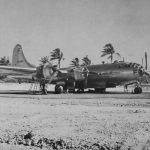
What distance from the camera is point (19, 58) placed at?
3303 centimetres

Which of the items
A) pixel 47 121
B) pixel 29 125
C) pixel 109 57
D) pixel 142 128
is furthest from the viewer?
pixel 109 57

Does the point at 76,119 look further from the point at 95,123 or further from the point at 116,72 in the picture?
the point at 116,72

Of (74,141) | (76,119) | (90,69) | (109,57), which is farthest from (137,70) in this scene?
(109,57)

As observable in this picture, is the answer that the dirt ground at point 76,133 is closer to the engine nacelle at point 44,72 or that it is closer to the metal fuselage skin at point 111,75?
the metal fuselage skin at point 111,75

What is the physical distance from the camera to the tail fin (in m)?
32.4

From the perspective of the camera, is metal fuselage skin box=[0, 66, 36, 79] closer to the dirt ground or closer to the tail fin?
the tail fin

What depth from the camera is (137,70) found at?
23438 mm

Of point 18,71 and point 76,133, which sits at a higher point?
point 18,71

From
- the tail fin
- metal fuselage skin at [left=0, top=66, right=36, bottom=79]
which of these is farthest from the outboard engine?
the tail fin

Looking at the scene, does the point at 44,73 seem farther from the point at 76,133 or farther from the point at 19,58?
the point at 76,133

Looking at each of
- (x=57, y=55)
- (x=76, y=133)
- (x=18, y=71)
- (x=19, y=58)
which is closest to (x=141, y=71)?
(x=18, y=71)

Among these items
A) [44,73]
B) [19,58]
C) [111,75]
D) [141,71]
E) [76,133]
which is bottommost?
[76,133]

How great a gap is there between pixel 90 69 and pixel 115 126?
59.9 ft

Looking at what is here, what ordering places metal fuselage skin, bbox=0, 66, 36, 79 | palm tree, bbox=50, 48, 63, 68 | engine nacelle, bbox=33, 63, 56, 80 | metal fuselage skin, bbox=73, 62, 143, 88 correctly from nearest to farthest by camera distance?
metal fuselage skin, bbox=73, 62, 143, 88 < engine nacelle, bbox=33, 63, 56, 80 < metal fuselage skin, bbox=0, 66, 36, 79 < palm tree, bbox=50, 48, 63, 68
